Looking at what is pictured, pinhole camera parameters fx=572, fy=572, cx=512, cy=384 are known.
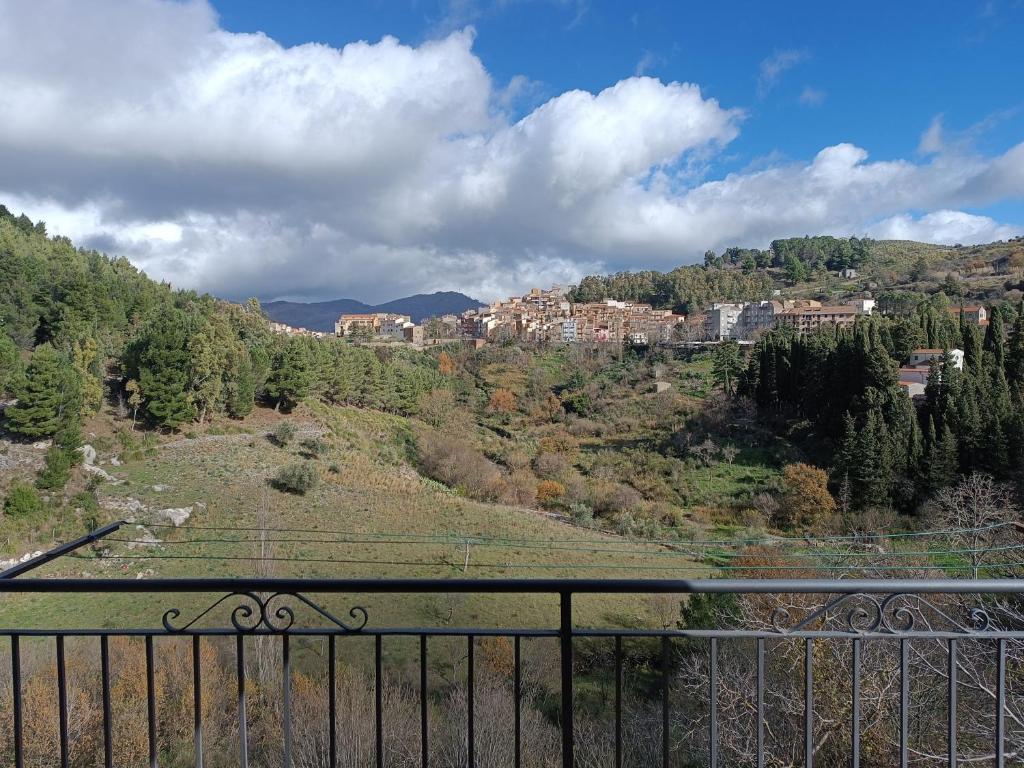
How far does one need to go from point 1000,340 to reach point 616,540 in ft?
60.4

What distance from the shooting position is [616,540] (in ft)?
63.9

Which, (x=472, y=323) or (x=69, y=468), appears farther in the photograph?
(x=472, y=323)

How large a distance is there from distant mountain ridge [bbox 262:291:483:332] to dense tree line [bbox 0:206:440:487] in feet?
285

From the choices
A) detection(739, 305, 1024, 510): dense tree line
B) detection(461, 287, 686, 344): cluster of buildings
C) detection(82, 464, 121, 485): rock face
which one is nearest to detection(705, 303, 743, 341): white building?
detection(461, 287, 686, 344): cluster of buildings

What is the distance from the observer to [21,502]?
15.1 m

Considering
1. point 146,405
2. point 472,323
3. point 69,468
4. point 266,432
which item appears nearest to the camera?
point 69,468

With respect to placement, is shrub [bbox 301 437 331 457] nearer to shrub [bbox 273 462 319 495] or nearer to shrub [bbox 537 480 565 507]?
shrub [bbox 273 462 319 495]

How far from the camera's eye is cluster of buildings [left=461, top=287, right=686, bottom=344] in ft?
178

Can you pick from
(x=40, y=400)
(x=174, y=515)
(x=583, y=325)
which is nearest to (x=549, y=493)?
(x=174, y=515)

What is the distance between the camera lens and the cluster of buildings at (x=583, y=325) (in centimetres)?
5438

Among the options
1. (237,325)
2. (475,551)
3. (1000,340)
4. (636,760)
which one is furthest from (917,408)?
(237,325)

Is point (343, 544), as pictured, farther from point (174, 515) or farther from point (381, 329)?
point (381, 329)

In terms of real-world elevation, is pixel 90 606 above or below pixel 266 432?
below

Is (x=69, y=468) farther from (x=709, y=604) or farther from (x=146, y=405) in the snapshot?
(x=709, y=604)
